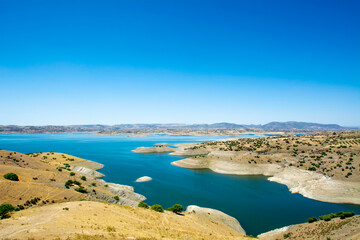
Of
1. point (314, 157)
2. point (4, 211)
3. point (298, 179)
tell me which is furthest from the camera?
point (314, 157)

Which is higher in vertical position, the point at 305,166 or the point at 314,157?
the point at 314,157

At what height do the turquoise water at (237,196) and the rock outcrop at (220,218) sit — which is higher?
the rock outcrop at (220,218)

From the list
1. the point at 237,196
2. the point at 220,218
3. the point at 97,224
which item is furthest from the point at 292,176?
the point at 97,224

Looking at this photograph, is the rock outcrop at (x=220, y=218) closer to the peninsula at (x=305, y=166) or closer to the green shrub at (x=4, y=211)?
the green shrub at (x=4, y=211)

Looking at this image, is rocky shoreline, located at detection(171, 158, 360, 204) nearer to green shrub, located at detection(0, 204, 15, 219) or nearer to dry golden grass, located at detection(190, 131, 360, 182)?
dry golden grass, located at detection(190, 131, 360, 182)

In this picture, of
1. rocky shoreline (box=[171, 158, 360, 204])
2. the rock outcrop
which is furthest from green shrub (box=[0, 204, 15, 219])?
rocky shoreline (box=[171, 158, 360, 204])

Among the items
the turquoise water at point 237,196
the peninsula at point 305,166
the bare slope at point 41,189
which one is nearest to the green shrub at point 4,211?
the bare slope at point 41,189

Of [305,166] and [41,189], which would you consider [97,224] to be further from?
[305,166]

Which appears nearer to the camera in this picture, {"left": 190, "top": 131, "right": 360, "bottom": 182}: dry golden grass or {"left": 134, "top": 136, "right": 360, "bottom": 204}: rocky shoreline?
{"left": 134, "top": 136, "right": 360, "bottom": 204}: rocky shoreline

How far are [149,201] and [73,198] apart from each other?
20.0 meters

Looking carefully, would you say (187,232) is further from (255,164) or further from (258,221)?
(255,164)

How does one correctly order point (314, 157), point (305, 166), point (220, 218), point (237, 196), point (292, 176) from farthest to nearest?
point (314, 157)
point (305, 166)
point (292, 176)
point (237, 196)
point (220, 218)

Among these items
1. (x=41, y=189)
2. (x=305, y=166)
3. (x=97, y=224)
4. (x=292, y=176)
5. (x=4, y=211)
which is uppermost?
(x=4, y=211)

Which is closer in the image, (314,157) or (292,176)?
(292,176)
